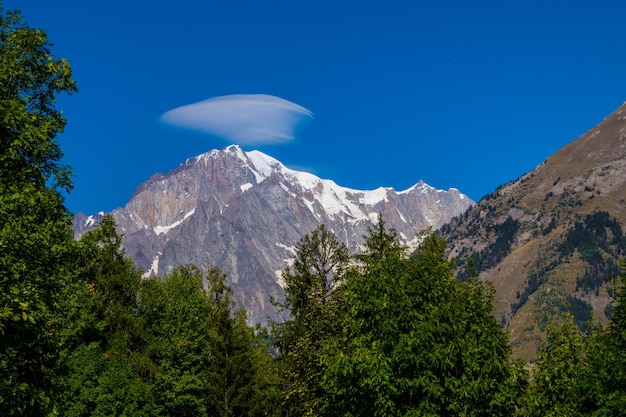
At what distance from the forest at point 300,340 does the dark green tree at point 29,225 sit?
0.06 metres

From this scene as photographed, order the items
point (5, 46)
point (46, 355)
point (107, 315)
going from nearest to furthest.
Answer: point (46, 355)
point (5, 46)
point (107, 315)

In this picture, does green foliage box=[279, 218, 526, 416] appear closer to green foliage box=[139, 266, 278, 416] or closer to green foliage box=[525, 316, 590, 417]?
green foliage box=[525, 316, 590, 417]

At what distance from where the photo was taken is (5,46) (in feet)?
69.9

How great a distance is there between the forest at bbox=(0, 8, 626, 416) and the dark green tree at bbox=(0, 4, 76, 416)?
0.20 feet

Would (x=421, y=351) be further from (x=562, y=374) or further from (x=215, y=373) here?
(x=215, y=373)

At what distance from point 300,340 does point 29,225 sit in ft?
69.6

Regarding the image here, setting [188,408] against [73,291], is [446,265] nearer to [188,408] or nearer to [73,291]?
[73,291]

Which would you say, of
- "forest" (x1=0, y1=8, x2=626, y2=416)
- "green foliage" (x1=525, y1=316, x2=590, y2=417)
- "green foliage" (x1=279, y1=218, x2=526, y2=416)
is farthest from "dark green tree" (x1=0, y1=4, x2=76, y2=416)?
"green foliage" (x1=525, y1=316, x2=590, y2=417)

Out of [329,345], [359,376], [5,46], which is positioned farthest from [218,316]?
[5,46]

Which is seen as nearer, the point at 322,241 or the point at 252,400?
the point at 322,241

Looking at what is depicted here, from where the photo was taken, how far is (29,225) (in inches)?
707

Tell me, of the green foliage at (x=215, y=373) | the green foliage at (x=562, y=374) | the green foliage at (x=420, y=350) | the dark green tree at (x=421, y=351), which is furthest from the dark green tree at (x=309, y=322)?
the green foliage at (x=562, y=374)

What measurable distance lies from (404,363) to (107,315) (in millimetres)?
38761

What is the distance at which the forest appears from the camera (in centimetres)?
1873
